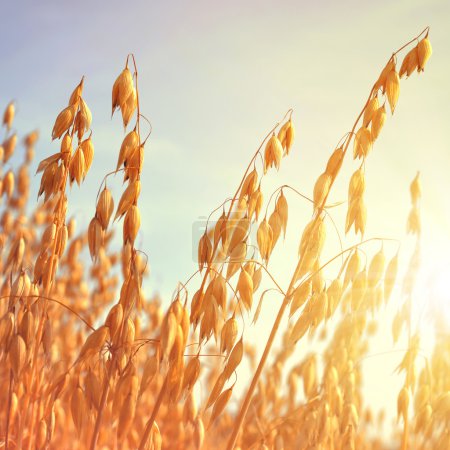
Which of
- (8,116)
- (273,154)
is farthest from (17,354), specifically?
(8,116)

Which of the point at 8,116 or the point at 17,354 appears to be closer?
the point at 17,354

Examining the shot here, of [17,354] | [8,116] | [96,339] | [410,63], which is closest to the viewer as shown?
[96,339]

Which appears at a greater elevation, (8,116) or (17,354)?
(8,116)

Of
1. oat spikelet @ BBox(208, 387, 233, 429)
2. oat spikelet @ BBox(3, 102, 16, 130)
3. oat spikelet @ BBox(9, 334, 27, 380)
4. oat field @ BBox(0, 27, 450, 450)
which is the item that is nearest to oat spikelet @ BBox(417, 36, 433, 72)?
oat field @ BBox(0, 27, 450, 450)

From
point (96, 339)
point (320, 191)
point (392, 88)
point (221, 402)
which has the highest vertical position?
point (392, 88)

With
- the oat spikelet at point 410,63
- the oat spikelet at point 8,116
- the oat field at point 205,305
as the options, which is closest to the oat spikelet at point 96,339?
the oat field at point 205,305

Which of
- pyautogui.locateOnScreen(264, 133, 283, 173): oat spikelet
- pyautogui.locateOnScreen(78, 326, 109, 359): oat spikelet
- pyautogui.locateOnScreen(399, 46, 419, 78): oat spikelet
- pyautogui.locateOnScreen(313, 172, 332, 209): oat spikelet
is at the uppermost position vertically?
pyautogui.locateOnScreen(399, 46, 419, 78): oat spikelet

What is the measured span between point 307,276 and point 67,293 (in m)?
2.14

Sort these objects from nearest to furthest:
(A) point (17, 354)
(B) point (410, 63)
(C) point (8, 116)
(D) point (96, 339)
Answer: (D) point (96, 339)
(A) point (17, 354)
(B) point (410, 63)
(C) point (8, 116)

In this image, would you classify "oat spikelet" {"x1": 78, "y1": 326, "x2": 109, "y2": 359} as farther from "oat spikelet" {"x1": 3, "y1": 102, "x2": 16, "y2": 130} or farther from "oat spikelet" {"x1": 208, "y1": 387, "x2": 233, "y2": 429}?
"oat spikelet" {"x1": 3, "y1": 102, "x2": 16, "y2": 130}

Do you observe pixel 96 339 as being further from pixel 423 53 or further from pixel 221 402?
pixel 423 53

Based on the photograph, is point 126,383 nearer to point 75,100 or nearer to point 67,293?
point 75,100

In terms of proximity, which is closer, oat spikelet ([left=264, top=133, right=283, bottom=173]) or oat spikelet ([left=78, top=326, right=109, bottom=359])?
oat spikelet ([left=78, top=326, right=109, bottom=359])

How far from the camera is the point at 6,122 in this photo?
284 cm
